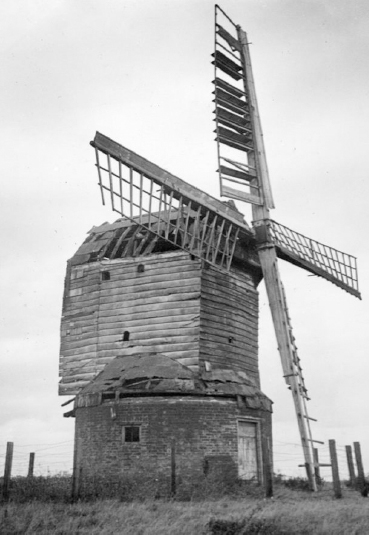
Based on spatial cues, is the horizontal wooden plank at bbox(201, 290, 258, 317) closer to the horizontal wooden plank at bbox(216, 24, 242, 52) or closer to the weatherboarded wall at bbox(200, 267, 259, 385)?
the weatherboarded wall at bbox(200, 267, 259, 385)

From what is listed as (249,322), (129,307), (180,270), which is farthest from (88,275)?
(249,322)

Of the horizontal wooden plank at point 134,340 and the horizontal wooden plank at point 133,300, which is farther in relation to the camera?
the horizontal wooden plank at point 133,300

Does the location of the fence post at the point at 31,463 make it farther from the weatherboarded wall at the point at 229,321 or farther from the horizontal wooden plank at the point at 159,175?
the horizontal wooden plank at the point at 159,175

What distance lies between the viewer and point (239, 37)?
21672 millimetres

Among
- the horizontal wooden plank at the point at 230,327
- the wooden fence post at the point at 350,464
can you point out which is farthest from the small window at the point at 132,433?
the wooden fence post at the point at 350,464

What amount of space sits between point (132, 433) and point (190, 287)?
14.1 ft

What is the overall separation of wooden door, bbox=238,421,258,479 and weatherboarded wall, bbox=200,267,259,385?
5.79 feet

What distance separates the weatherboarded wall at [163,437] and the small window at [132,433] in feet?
0.33

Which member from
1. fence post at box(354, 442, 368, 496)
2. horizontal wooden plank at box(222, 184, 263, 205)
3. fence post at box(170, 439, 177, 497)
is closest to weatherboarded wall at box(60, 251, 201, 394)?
horizontal wooden plank at box(222, 184, 263, 205)

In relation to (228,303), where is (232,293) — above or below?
above

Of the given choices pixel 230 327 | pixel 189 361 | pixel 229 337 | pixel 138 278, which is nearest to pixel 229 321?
pixel 230 327

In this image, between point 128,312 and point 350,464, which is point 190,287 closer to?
point 128,312

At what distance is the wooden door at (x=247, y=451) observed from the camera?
55.9 ft

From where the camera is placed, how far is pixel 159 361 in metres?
17.6
